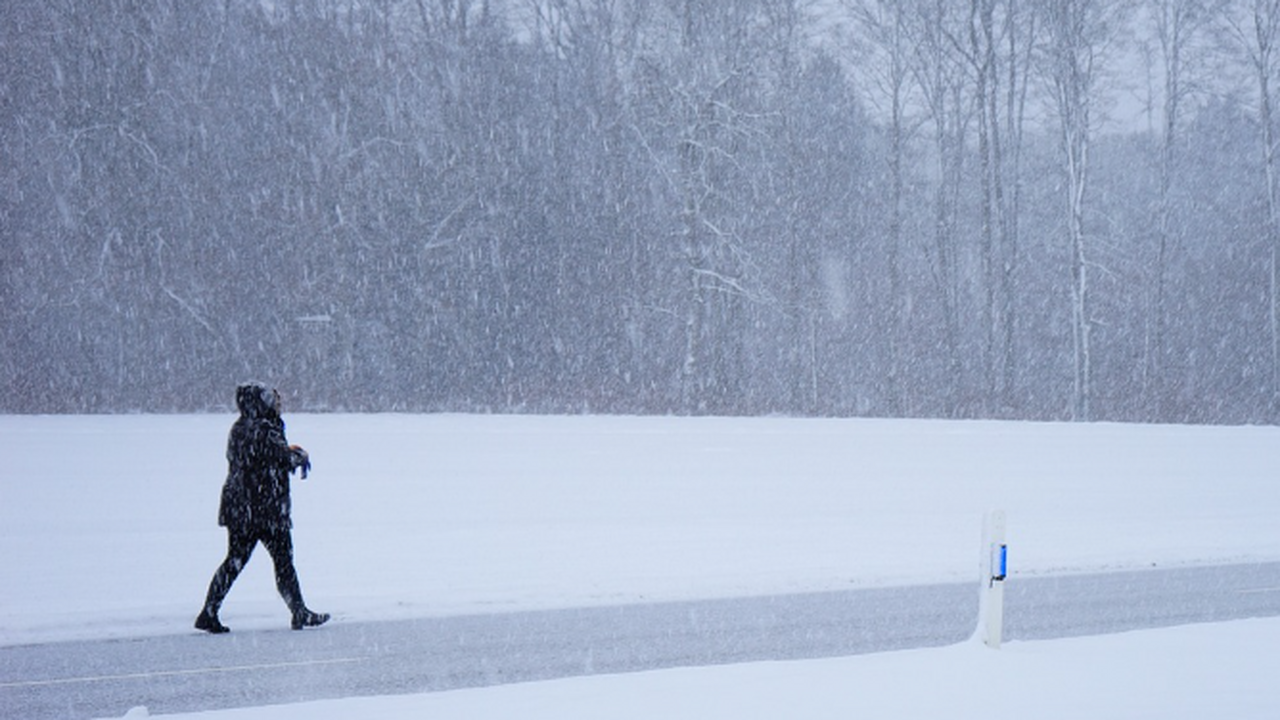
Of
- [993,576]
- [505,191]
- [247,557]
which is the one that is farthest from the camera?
[505,191]

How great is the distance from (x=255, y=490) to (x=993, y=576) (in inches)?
231

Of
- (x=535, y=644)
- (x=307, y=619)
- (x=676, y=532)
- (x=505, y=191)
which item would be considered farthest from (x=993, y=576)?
(x=505, y=191)

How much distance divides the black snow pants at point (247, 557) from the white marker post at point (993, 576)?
548 cm

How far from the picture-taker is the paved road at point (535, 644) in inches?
323

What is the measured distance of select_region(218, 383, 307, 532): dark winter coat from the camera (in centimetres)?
985

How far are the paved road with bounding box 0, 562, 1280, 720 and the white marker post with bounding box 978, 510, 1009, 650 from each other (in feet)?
4.18

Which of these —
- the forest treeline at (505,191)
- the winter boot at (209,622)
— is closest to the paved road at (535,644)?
the winter boot at (209,622)

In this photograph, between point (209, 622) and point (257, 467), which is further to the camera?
point (209, 622)

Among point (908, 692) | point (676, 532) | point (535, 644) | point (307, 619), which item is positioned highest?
point (908, 692)

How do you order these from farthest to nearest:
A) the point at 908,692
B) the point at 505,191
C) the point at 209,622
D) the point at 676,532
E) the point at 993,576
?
the point at 505,191, the point at 676,532, the point at 209,622, the point at 993,576, the point at 908,692

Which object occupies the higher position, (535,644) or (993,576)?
(993,576)

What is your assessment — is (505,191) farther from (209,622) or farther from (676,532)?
(209,622)

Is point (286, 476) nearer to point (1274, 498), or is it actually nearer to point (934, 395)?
point (1274, 498)

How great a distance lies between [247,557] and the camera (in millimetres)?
9875
